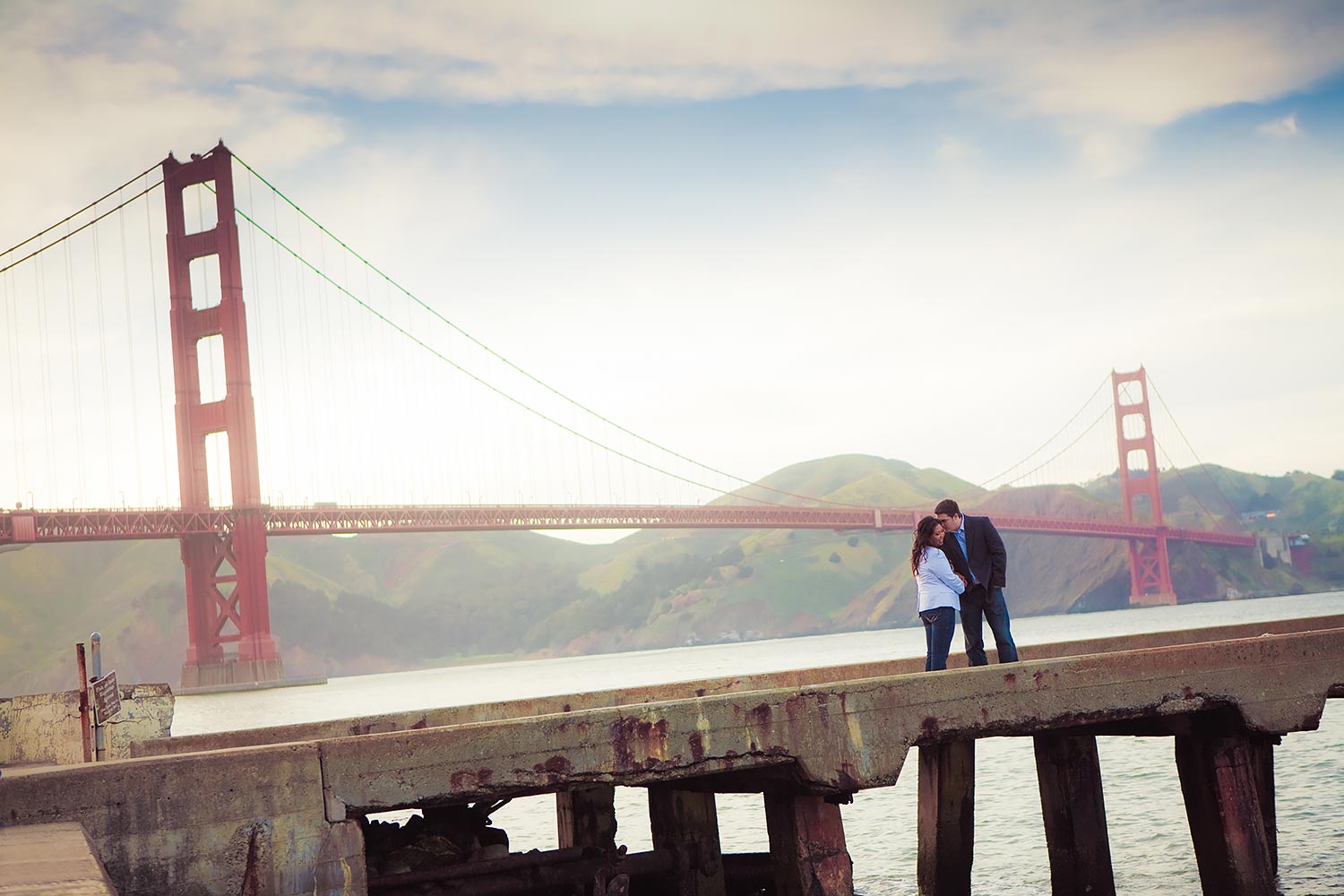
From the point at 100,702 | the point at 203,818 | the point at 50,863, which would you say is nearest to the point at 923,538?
the point at 203,818

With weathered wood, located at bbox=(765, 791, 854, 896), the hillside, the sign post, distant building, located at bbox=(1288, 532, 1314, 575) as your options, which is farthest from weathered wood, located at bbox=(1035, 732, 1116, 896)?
distant building, located at bbox=(1288, 532, 1314, 575)

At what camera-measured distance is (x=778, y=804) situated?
6.67 metres

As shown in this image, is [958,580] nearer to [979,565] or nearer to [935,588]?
[935,588]

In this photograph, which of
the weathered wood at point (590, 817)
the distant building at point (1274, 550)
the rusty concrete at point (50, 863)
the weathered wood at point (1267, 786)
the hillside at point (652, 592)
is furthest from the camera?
the hillside at point (652, 592)

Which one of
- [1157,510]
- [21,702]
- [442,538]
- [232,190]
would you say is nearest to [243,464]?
[232,190]

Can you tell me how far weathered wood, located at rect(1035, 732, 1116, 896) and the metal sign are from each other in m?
5.44

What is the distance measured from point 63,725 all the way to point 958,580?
252 inches

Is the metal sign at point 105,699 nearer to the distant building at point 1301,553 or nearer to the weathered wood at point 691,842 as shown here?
the weathered wood at point 691,842

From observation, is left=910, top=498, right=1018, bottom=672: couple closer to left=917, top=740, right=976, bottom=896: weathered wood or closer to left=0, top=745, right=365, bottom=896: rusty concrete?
left=917, top=740, right=976, bottom=896: weathered wood

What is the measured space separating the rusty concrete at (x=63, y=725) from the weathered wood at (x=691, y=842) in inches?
153

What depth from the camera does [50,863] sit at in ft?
13.4

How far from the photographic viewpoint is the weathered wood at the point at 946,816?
345 inches

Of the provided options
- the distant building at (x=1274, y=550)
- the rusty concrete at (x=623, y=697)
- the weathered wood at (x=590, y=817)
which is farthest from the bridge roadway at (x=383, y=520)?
the distant building at (x=1274, y=550)

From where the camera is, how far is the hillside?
95.0 metres
